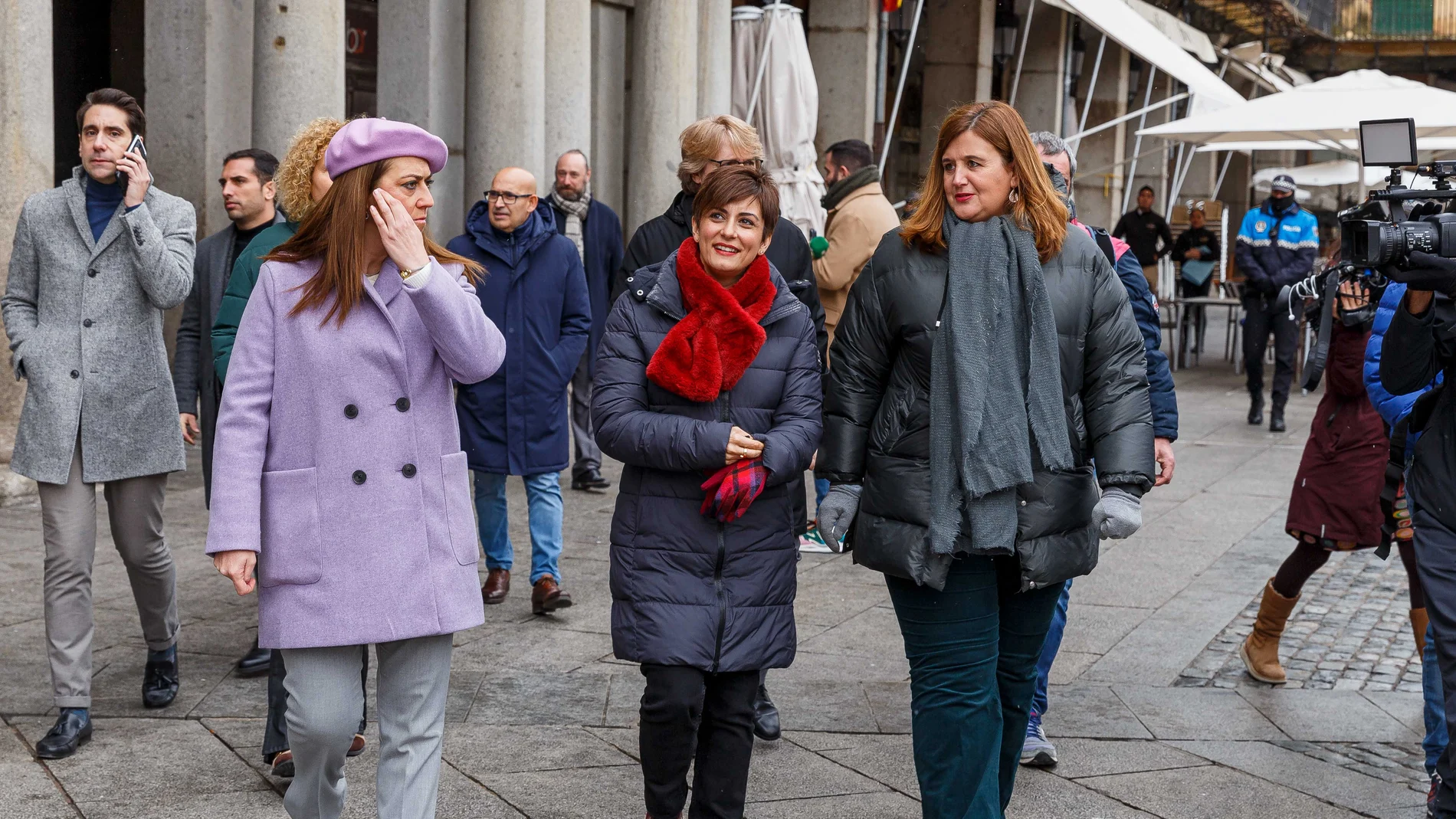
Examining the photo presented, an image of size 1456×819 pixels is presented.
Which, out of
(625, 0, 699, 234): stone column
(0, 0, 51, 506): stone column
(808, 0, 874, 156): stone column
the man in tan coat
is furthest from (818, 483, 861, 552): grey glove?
(808, 0, 874, 156): stone column

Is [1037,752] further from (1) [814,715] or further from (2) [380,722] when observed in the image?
(2) [380,722]

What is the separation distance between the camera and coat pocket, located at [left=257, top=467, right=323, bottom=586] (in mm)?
3336

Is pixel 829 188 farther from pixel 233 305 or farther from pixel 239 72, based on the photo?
pixel 239 72

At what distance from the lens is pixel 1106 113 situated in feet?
83.6

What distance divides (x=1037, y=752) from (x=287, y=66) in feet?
21.3

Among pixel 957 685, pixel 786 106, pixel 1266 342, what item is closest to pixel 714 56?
pixel 786 106

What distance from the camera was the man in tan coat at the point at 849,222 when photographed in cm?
721

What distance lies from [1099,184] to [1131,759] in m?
21.3

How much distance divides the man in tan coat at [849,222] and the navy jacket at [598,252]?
2067 millimetres

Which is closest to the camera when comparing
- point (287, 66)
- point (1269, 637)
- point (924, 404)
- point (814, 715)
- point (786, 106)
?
point (924, 404)

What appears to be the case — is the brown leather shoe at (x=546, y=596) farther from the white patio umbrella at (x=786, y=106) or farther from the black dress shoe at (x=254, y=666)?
the white patio umbrella at (x=786, y=106)

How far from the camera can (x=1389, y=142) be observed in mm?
4039

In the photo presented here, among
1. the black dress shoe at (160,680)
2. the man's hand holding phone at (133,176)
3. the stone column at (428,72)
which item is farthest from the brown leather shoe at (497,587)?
the stone column at (428,72)

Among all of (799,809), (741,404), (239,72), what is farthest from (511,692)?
(239,72)
